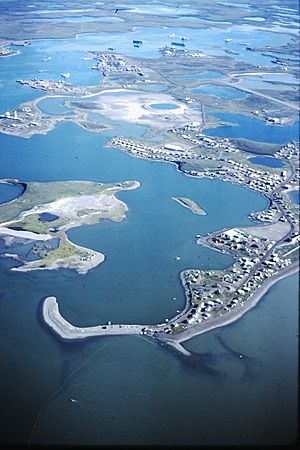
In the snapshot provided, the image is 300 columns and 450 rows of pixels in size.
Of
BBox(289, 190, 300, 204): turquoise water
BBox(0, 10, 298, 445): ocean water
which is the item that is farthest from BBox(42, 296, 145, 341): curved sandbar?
BBox(289, 190, 300, 204): turquoise water

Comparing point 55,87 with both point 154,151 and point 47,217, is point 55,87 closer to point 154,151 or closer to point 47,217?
point 154,151

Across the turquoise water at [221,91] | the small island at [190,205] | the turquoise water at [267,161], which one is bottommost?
the small island at [190,205]

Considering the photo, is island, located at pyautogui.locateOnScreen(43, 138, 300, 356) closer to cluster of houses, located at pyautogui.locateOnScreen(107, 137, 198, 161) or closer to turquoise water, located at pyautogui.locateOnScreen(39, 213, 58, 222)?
cluster of houses, located at pyautogui.locateOnScreen(107, 137, 198, 161)

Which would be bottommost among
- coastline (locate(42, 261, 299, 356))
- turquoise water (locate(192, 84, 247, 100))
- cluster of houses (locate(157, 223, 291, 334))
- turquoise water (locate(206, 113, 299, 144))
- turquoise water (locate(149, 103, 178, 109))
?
coastline (locate(42, 261, 299, 356))

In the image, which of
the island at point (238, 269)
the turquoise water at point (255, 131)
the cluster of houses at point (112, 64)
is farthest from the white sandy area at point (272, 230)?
the cluster of houses at point (112, 64)

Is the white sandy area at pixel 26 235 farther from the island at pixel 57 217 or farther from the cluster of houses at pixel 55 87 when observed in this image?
the cluster of houses at pixel 55 87

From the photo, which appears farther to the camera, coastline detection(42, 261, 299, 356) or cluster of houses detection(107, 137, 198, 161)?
cluster of houses detection(107, 137, 198, 161)

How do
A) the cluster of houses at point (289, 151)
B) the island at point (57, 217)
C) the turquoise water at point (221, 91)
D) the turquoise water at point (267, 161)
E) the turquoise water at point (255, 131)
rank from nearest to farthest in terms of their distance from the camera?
1. the island at point (57, 217)
2. the turquoise water at point (267, 161)
3. the cluster of houses at point (289, 151)
4. the turquoise water at point (255, 131)
5. the turquoise water at point (221, 91)
